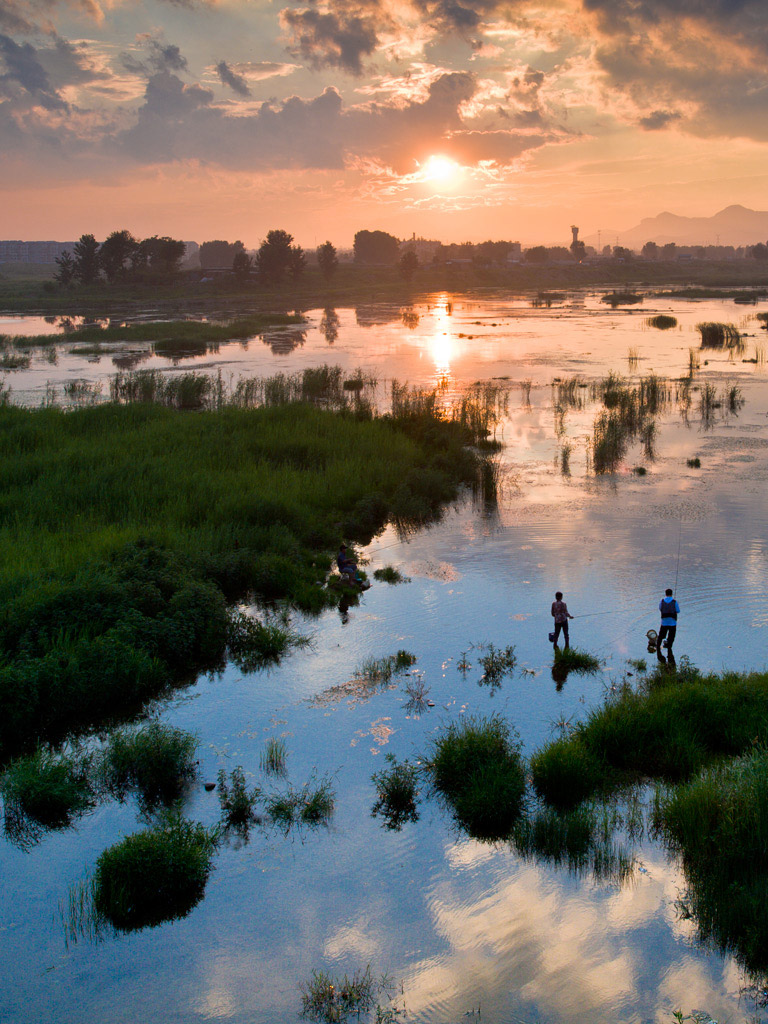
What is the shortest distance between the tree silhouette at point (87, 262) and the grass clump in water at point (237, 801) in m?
109

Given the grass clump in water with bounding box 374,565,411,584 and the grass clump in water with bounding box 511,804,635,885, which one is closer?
the grass clump in water with bounding box 511,804,635,885

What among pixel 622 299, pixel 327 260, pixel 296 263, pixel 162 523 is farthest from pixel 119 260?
pixel 162 523

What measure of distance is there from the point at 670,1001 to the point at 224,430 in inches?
815

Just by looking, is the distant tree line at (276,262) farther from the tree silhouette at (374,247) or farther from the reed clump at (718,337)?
the reed clump at (718,337)

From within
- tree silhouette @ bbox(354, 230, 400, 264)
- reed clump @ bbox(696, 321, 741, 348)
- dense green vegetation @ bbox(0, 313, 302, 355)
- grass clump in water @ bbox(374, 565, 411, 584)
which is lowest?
grass clump in water @ bbox(374, 565, 411, 584)

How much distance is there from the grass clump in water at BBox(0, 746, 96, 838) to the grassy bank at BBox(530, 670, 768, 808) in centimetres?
576

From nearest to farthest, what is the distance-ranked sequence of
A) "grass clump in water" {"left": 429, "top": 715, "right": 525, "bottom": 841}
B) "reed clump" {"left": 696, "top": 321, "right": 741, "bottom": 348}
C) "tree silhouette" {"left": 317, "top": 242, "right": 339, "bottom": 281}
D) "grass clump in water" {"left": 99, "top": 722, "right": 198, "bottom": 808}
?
"grass clump in water" {"left": 429, "top": 715, "right": 525, "bottom": 841}, "grass clump in water" {"left": 99, "top": 722, "right": 198, "bottom": 808}, "reed clump" {"left": 696, "top": 321, "right": 741, "bottom": 348}, "tree silhouette" {"left": 317, "top": 242, "right": 339, "bottom": 281}

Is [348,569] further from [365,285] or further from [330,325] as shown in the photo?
[365,285]

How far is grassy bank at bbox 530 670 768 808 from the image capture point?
30.5 ft

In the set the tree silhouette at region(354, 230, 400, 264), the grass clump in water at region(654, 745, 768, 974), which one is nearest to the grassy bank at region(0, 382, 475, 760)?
the grass clump in water at region(654, 745, 768, 974)

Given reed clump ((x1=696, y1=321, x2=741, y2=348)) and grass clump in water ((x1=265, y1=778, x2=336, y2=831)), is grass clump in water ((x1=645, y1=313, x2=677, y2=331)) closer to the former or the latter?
reed clump ((x1=696, y1=321, x2=741, y2=348))

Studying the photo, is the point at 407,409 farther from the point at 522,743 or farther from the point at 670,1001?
the point at 670,1001

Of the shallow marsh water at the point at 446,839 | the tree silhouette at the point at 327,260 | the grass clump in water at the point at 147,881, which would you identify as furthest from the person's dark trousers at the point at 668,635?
the tree silhouette at the point at 327,260

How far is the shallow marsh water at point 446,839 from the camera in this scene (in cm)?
695
